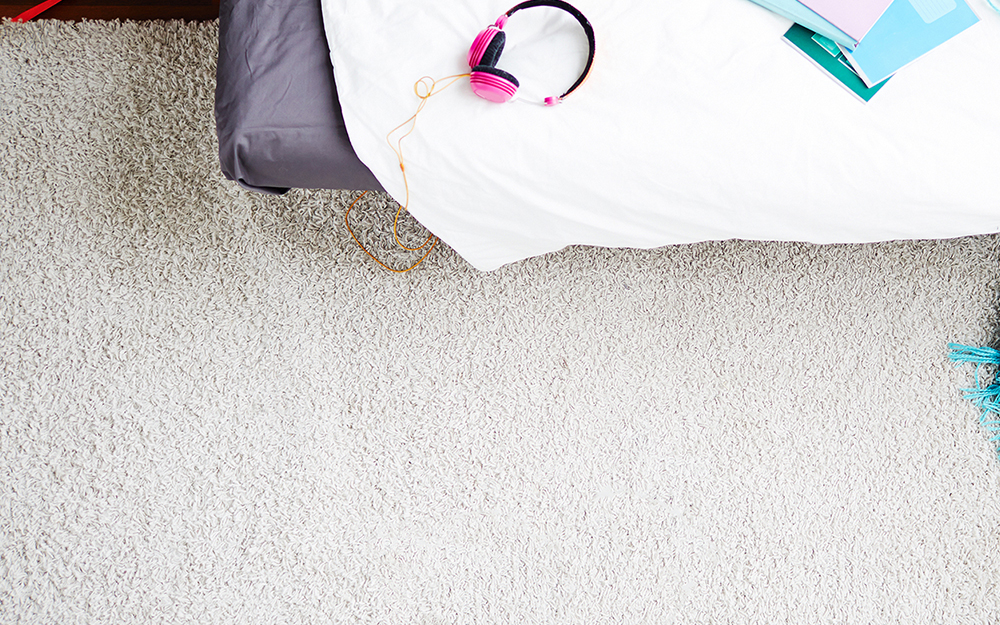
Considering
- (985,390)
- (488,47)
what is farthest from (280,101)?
(985,390)

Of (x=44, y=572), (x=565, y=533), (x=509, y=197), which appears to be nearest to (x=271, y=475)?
(x=44, y=572)

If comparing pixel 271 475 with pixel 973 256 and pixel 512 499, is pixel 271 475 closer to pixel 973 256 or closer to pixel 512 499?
pixel 512 499

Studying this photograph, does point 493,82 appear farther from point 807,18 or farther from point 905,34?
point 905,34

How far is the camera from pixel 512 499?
1.07m

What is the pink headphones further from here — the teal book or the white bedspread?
the teal book

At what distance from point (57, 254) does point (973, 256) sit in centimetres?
178

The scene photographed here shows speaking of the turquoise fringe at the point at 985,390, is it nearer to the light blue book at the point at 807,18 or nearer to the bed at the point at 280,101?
the light blue book at the point at 807,18

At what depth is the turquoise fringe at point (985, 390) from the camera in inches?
44.1

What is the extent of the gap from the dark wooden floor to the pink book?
1123 millimetres

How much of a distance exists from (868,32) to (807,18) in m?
0.08

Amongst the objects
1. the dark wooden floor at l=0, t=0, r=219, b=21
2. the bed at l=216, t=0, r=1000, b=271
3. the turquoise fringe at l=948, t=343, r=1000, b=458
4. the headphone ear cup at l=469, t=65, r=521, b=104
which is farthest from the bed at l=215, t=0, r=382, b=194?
the turquoise fringe at l=948, t=343, r=1000, b=458

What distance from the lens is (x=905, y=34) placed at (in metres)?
0.77

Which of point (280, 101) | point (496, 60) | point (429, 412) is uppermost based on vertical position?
point (496, 60)

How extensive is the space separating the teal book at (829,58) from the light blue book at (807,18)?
1 cm
